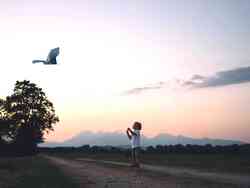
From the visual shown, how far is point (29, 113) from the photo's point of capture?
8669cm

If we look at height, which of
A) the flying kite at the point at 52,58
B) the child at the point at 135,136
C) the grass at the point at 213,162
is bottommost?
the grass at the point at 213,162

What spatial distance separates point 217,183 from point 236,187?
123cm

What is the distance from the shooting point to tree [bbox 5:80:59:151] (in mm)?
81750

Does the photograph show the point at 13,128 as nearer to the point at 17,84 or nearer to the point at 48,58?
the point at 17,84

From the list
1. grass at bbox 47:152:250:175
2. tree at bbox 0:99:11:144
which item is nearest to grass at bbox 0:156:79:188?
grass at bbox 47:152:250:175

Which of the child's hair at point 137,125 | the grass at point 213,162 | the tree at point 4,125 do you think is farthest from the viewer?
the tree at point 4,125

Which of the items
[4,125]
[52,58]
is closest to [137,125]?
[52,58]

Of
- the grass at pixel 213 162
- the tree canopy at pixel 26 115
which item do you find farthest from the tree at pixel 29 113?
the grass at pixel 213 162

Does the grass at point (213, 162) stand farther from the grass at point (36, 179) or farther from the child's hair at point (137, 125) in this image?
the grass at point (36, 179)

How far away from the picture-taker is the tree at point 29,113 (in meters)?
81.8

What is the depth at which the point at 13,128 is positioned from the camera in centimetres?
8194

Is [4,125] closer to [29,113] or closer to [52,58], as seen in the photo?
[29,113]

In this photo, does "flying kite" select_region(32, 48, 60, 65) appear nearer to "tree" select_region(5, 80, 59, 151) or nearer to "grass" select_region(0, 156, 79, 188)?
"grass" select_region(0, 156, 79, 188)

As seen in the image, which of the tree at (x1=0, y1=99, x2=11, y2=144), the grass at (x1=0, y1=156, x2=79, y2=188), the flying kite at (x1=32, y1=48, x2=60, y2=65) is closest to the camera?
the grass at (x1=0, y1=156, x2=79, y2=188)
